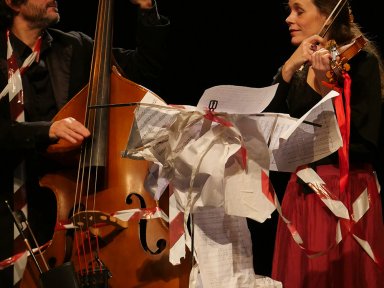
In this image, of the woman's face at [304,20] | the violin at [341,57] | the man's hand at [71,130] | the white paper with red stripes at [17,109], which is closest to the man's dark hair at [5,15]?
the white paper with red stripes at [17,109]

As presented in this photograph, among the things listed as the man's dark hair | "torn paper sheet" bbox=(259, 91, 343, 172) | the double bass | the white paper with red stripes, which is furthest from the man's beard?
"torn paper sheet" bbox=(259, 91, 343, 172)

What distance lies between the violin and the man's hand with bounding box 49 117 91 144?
0.67 meters

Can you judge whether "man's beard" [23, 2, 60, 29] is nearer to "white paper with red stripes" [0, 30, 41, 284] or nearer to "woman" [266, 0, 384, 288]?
"white paper with red stripes" [0, 30, 41, 284]

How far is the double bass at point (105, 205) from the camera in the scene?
145 cm

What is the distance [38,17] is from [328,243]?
120 cm

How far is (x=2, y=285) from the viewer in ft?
5.64

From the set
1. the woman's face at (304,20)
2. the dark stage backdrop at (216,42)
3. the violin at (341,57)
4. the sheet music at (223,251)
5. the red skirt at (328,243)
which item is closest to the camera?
the sheet music at (223,251)

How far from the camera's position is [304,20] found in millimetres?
1946

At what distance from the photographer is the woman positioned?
1.72 m

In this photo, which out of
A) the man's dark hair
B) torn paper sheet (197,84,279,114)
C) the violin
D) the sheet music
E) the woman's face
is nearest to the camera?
torn paper sheet (197,84,279,114)

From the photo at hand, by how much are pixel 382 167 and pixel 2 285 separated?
1658mm

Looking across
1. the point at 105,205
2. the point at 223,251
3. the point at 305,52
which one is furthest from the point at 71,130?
the point at 305,52

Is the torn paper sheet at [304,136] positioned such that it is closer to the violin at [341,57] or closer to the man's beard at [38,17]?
the violin at [341,57]

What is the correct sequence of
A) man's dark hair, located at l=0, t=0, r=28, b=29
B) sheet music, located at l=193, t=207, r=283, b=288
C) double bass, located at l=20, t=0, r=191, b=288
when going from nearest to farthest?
sheet music, located at l=193, t=207, r=283, b=288
double bass, located at l=20, t=0, r=191, b=288
man's dark hair, located at l=0, t=0, r=28, b=29
